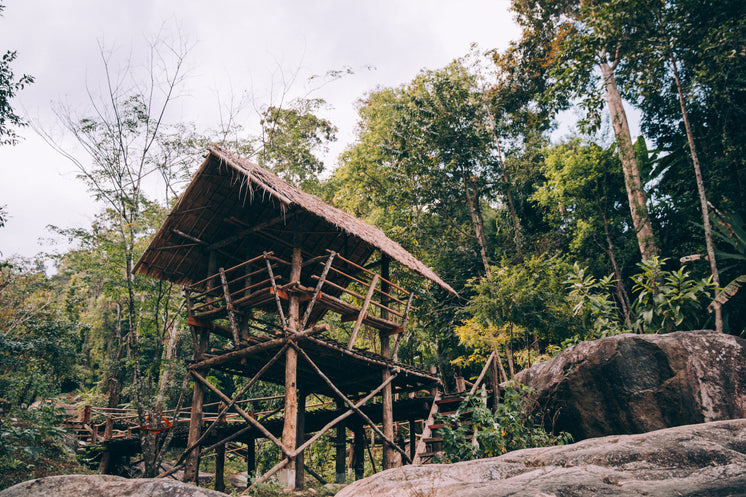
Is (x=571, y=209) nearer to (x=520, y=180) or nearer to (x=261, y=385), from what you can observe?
(x=520, y=180)

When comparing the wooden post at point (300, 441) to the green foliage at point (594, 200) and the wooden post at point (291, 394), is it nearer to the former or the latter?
the wooden post at point (291, 394)

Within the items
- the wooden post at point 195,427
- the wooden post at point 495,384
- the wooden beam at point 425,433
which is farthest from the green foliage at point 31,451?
the wooden post at point 495,384

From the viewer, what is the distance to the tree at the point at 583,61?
10.1 m

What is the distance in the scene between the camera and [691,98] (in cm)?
1045

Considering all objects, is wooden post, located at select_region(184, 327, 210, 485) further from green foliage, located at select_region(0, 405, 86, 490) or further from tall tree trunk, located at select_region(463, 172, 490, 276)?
tall tree trunk, located at select_region(463, 172, 490, 276)

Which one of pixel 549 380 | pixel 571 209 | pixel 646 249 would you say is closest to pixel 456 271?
pixel 571 209

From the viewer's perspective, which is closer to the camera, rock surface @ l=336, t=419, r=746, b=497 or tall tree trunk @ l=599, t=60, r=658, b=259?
rock surface @ l=336, t=419, r=746, b=497

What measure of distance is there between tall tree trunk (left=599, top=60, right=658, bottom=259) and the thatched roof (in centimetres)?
562

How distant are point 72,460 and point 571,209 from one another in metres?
16.4

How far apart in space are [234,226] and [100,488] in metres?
6.10

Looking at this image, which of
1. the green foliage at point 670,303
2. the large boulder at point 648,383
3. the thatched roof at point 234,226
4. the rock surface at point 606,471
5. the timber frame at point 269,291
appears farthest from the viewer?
the thatched roof at point 234,226

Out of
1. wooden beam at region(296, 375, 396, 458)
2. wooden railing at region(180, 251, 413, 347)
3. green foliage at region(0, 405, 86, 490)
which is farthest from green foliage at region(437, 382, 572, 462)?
green foliage at region(0, 405, 86, 490)

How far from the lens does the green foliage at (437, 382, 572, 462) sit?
7.15 m

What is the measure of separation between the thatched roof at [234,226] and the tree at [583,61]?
217 inches
